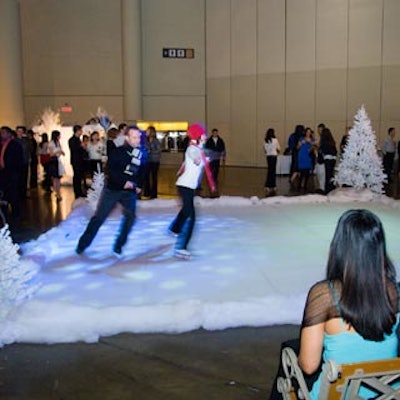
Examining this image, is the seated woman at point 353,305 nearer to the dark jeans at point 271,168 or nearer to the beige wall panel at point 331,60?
the dark jeans at point 271,168

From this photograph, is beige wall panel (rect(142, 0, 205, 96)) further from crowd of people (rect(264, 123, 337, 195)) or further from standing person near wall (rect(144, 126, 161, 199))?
standing person near wall (rect(144, 126, 161, 199))

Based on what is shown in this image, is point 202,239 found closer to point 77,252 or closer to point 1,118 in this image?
point 77,252

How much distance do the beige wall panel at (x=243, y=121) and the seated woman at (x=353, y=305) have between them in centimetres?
2117

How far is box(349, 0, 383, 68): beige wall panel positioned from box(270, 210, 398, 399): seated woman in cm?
1928

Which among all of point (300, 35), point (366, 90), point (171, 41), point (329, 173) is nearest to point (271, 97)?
point (300, 35)

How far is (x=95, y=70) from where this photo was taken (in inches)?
945

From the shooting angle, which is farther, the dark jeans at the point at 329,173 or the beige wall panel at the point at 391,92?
the beige wall panel at the point at 391,92

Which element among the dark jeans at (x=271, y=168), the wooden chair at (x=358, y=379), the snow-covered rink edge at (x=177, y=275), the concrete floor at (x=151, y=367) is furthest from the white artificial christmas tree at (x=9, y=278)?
the dark jeans at (x=271, y=168)

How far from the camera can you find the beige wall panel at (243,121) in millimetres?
23359

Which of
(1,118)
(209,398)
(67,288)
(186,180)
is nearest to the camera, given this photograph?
(209,398)

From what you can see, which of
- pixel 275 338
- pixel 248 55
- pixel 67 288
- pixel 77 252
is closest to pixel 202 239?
pixel 77 252

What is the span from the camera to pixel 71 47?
78.1 ft

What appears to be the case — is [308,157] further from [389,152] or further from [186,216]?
[186,216]

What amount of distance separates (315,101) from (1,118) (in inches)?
448
